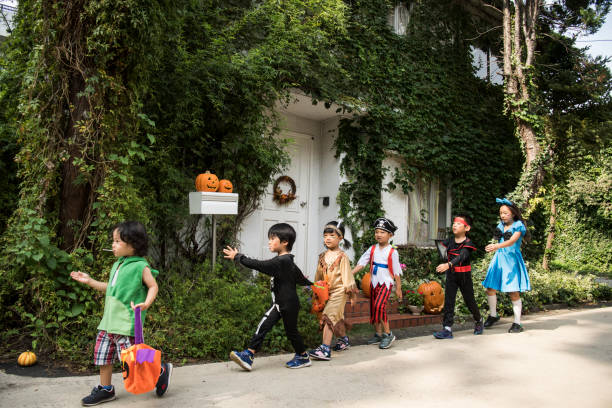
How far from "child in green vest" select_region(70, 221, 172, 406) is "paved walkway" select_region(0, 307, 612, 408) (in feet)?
0.53

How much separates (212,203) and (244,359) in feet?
7.34

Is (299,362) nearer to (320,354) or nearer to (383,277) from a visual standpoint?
(320,354)

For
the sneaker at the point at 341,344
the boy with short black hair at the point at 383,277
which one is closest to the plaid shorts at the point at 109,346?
the sneaker at the point at 341,344

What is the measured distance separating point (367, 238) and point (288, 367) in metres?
4.33

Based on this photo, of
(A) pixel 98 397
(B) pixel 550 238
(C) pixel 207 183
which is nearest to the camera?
(A) pixel 98 397

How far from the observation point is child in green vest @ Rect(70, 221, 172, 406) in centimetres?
292

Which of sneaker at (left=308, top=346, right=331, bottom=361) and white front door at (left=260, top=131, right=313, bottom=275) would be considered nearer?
sneaker at (left=308, top=346, right=331, bottom=361)

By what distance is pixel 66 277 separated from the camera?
403 cm

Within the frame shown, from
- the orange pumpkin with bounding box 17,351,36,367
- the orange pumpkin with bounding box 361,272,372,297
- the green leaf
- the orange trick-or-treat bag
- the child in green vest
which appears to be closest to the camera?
the orange trick-or-treat bag

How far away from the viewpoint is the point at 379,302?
477cm

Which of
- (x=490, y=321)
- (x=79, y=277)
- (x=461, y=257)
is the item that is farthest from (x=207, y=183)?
(x=490, y=321)

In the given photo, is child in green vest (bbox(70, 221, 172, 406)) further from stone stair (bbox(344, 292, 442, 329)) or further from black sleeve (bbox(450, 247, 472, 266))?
black sleeve (bbox(450, 247, 472, 266))

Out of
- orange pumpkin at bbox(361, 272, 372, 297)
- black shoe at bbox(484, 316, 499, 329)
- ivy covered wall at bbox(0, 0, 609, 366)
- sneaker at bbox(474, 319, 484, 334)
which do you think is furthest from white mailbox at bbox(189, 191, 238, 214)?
black shoe at bbox(484, 316, 499, 329)

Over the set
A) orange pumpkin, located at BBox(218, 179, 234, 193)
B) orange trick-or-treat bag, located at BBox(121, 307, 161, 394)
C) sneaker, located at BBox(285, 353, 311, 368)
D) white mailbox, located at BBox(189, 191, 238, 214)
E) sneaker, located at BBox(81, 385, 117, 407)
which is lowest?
sneaker, located at BBox(285, 353, 311, 368)
